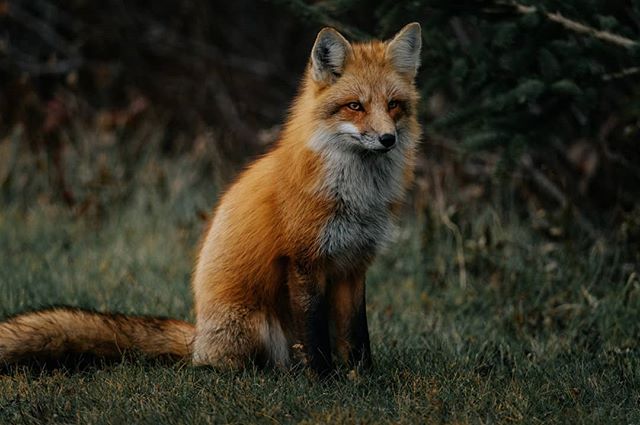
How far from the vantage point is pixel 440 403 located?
4070mm

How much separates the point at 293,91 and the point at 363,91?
24.9 feet

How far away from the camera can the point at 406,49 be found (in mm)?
4789

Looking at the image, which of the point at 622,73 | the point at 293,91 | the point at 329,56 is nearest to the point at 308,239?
the point at 329,56

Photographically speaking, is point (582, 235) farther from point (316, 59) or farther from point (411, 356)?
point (316, 59)

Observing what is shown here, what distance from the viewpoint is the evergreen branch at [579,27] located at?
5.57 metres

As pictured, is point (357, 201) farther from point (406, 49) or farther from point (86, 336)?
point (86, 336)

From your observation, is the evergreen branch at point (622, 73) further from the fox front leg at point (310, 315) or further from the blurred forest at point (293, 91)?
the fox front leg at point (310, 315)

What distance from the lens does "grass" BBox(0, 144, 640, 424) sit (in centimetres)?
411

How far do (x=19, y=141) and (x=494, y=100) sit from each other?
A: 656 centimetres

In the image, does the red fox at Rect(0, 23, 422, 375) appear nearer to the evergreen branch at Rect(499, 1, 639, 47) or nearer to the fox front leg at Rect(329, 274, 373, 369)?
the fox front leg at Rect(329, 274, 373, 369)

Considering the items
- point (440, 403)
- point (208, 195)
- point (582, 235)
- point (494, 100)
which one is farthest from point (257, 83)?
point (440, 403)

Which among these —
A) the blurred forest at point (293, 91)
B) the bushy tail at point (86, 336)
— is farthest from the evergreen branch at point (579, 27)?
the bushy tail at point (86, 336)

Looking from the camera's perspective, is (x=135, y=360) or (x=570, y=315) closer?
(x=135, y=360)

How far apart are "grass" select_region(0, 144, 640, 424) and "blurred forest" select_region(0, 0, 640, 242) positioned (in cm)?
35
